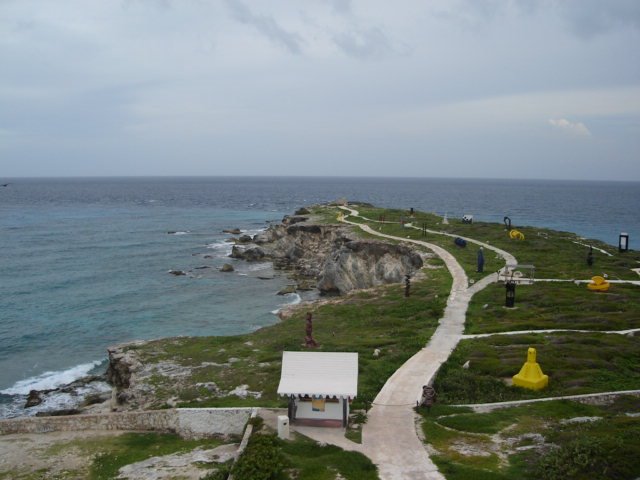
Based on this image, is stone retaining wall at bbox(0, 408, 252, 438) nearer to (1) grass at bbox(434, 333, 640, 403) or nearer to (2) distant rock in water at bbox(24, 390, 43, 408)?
(1) grass at bbox(434, 333, 640, 403)

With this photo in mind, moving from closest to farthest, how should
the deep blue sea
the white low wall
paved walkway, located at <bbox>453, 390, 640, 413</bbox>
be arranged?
the white low wall
paved walkway, located at <bbox>453, 390, 640, 413</bbox>
the deep blue sea

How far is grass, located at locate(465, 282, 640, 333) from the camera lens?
1195 inches

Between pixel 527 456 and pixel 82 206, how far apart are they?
16648 centimetres

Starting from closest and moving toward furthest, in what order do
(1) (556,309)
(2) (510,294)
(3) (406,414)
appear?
(3) (406,414) < (1) (556,309) < (2) (510,294)

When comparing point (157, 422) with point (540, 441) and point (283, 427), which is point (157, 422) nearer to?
point (283, 427)

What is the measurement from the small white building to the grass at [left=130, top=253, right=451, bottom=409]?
7.08 ft

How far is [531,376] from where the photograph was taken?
75.6ft

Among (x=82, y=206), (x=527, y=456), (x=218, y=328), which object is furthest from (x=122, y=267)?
(x=82, y=206)

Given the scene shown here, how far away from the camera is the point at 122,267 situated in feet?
233

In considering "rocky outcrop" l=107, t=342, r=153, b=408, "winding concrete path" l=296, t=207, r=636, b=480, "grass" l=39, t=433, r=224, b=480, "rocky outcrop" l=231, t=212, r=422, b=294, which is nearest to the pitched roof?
"winding concrete path" l=296, t=207, r=636, b=480

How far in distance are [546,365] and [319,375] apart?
11.2 metres

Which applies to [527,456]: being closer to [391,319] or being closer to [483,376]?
[483,376]

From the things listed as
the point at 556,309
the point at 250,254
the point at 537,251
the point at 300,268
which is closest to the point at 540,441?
the point at 556,309

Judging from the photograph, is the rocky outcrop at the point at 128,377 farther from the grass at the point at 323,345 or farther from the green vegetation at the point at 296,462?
the green vegetation at the point at 296,462
